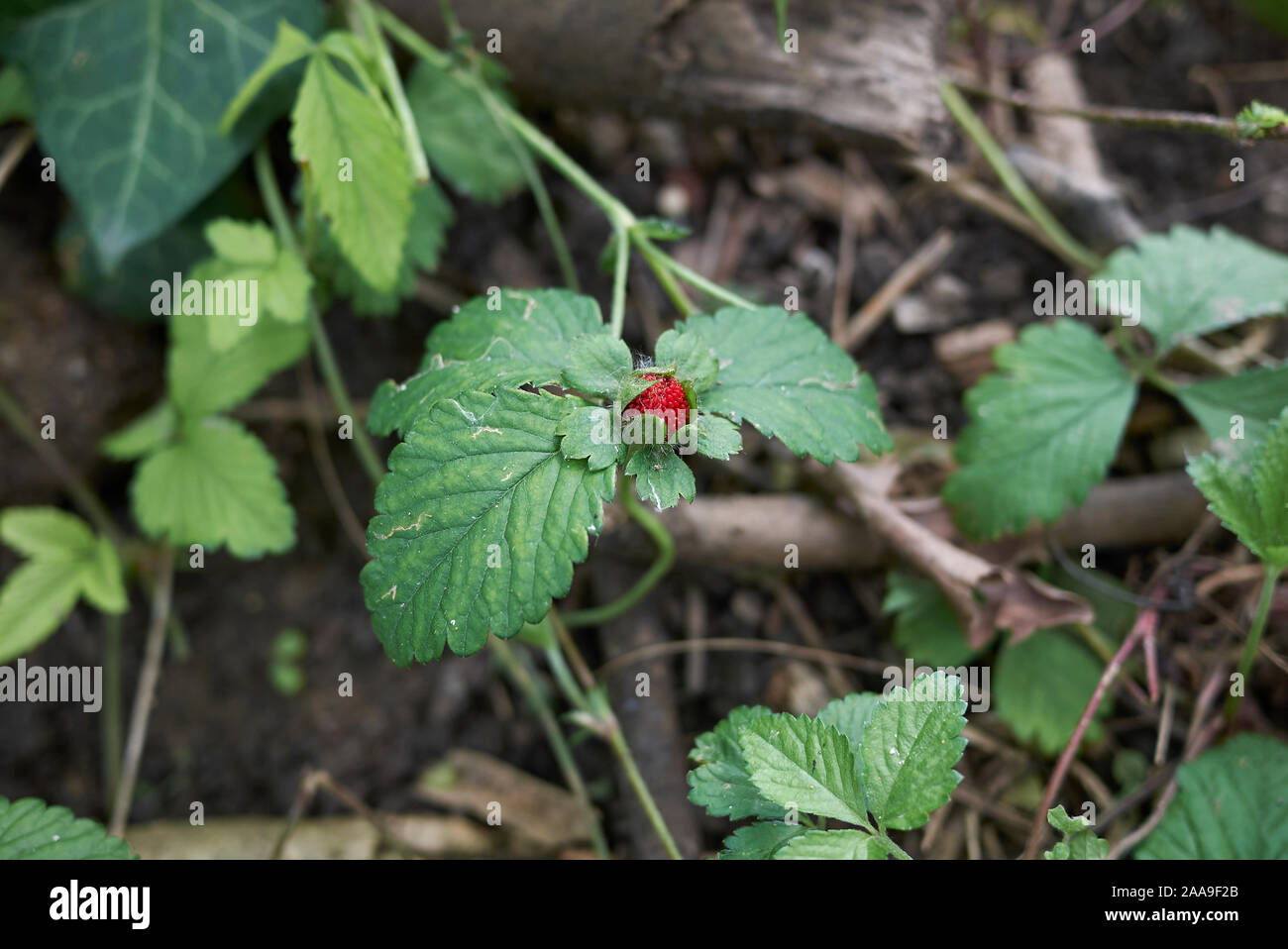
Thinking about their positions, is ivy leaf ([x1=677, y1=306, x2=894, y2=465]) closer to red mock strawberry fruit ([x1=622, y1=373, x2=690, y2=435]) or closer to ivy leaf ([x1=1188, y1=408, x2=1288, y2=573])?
red mock strawberry fruit ([x1=622, y1=373, x2=690, y2=435])

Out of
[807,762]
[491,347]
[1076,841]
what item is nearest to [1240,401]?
[1076,841]

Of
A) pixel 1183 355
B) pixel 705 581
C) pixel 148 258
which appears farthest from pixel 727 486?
pixel 148 258

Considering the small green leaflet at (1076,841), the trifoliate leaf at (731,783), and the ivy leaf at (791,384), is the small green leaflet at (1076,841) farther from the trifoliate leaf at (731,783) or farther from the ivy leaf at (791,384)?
the ivy leaf at (791,384)

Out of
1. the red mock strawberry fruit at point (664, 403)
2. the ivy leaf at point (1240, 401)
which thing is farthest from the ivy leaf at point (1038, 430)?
the red mock strawberry fruit at point (664, 403)

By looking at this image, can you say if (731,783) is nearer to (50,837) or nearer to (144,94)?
(50,837)

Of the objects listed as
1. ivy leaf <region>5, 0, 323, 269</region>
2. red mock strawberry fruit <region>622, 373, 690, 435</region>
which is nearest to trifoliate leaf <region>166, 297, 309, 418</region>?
ivy leaf <region>5, 0, 323, 269</region>
